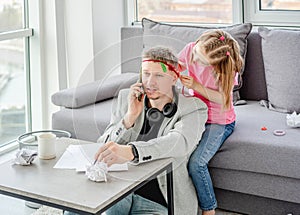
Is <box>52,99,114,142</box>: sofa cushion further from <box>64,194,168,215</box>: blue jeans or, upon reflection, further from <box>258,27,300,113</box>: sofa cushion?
<box>258,27,300,113</box>: sofa cushion

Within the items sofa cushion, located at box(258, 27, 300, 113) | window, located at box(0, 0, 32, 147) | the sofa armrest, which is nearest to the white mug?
the sofa armrest

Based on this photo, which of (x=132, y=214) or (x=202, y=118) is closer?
(x=132, y=214)

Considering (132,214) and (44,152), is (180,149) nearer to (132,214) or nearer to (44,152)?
(132,214)

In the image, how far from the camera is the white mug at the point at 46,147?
2.21 meters

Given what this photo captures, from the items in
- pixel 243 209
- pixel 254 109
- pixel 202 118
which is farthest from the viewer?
pixel 254 109

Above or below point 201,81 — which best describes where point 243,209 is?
below

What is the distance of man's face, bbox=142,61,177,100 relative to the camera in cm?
210

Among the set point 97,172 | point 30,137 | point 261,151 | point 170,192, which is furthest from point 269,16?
point 97,172

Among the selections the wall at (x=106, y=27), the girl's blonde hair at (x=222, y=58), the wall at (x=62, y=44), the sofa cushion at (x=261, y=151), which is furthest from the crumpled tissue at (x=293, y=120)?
the wall at (x=62, y=44)

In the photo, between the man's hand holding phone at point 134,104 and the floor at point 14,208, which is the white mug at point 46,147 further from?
the floor at point 14,208

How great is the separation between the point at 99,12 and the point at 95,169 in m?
1.98

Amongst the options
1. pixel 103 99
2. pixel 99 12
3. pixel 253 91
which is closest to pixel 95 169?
pixel 103 99

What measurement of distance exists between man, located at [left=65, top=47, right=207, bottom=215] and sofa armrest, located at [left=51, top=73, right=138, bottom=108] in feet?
2.08

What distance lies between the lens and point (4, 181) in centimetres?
202
